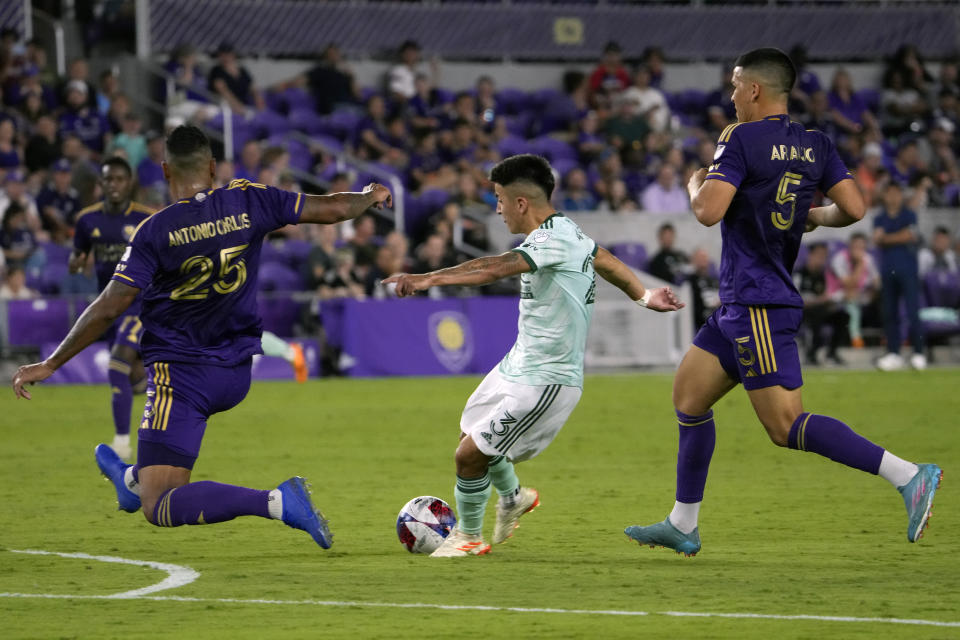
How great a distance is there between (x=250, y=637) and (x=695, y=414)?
262 cm

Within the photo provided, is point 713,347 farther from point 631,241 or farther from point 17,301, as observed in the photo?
point 631,241

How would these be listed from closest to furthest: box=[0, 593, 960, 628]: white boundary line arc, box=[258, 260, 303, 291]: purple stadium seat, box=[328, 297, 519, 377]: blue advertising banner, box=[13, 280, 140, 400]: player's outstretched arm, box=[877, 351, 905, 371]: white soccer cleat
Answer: box=[0, 593, 960, 628]: white boundary line arc < box=[13, 280, 140, 400]: player's outstretched arm < box=[328, 297, 519, 377]: blue advertising banner < box=[258, 260, 303, 291]: purple stadium seat < box=[877, 351, 905, 371]: white soccer cleat


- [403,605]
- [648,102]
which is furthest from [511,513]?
[648,102]

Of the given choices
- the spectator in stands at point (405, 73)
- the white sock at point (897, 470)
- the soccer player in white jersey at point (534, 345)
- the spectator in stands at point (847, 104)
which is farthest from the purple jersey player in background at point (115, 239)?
the spectator in stands at point (847, 104)

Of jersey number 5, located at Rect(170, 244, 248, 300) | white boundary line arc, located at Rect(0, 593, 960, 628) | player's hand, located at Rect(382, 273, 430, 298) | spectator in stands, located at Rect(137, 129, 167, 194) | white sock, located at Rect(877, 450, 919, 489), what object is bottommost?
white boundary line arc, located at Rect(0, 593, 960, 628)

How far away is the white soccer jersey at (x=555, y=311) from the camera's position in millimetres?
7102

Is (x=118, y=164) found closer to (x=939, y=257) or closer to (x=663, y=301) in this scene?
(x=663, y=301)

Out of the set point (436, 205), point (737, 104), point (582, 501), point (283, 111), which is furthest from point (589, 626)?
point (283, 111)

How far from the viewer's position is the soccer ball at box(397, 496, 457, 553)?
724 cm

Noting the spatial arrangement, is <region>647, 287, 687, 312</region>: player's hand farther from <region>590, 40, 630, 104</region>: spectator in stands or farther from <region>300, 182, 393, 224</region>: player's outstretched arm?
<region>590, 40, 630, 104</region>: spectator in stands

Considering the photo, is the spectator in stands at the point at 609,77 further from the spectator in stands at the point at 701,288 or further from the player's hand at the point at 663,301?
the player's hand at the point at 663,301

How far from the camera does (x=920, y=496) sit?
6445mm

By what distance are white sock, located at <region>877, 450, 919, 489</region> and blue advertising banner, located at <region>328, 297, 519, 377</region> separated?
13.8m

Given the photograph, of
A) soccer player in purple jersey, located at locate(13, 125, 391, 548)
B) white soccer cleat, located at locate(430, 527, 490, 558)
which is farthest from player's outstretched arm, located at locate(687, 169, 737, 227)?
white soccer cleat, located at locate(430, 527, 490, 558)
